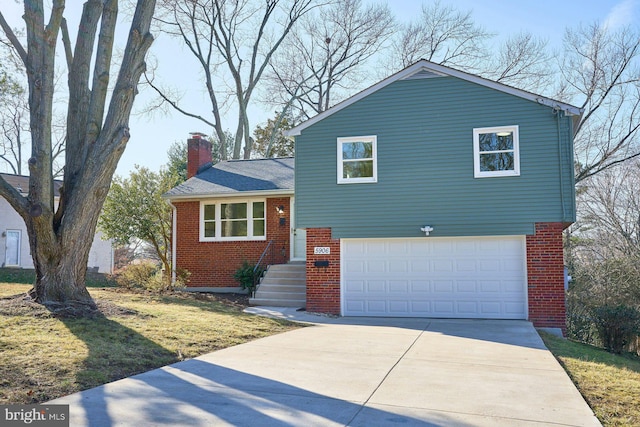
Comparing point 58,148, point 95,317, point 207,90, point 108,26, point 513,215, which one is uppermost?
point 207,90

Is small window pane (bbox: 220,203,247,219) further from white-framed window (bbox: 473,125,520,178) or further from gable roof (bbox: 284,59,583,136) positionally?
white-framed window (bbox: 473,125,520,178)

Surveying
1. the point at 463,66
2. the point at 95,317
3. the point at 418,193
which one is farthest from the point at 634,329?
the point at 463,66

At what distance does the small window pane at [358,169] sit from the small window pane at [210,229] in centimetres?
593

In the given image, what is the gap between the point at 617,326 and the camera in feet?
40.7

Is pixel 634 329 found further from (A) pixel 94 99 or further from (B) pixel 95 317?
(A) pixel 94 99

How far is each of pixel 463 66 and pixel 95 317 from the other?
2424cm

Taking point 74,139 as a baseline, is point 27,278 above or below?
below

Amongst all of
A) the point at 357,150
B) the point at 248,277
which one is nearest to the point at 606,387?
the point at 357,150

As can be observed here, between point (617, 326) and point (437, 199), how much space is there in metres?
5.01

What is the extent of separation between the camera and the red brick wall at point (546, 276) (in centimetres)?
1216

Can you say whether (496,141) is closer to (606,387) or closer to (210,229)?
(606,387)

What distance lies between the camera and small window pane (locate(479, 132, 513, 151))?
12789 millimetres

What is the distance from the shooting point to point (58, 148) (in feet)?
105

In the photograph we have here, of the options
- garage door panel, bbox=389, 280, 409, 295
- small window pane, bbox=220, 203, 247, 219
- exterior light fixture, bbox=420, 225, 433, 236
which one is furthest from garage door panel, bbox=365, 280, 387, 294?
small window pane, bbox=220, 203, 247, 219
